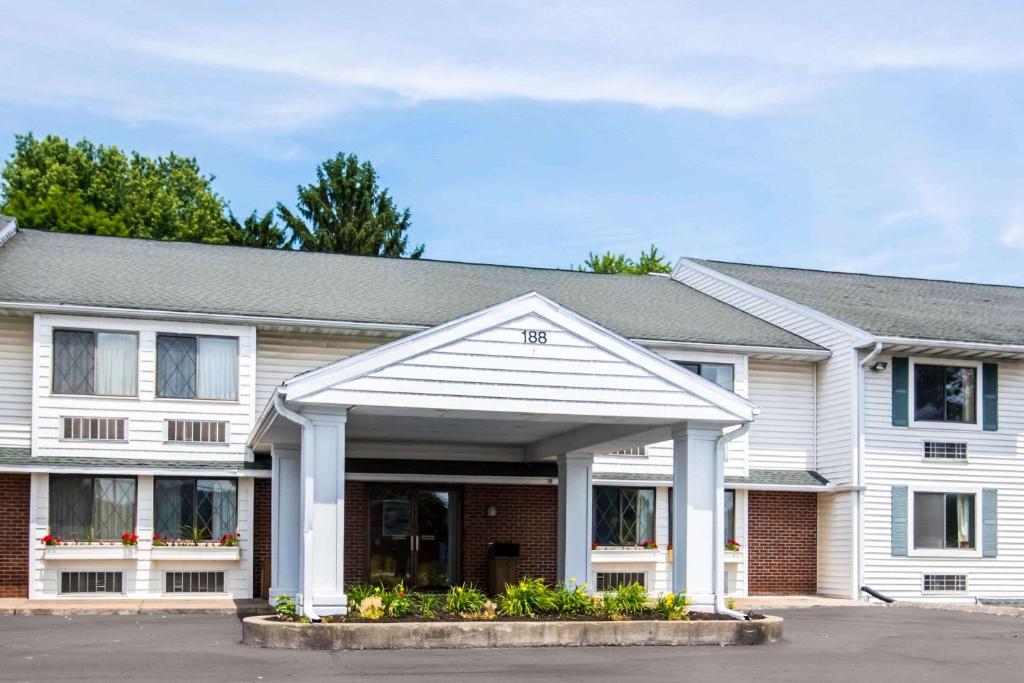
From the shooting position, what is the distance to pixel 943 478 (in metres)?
26.7

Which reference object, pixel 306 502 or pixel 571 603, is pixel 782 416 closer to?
pixel 571 603

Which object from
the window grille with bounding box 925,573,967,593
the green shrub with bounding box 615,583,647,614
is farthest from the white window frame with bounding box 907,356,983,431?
the green shrub with bounding box 615,583,647,614

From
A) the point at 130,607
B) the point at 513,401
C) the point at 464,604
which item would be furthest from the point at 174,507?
the point at 513,401

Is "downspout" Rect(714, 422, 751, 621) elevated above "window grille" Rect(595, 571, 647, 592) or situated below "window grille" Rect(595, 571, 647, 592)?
above

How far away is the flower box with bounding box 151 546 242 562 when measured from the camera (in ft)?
76.5

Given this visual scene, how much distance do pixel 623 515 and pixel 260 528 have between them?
22.8 ft

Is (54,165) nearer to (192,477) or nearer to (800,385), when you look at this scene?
(192,477)

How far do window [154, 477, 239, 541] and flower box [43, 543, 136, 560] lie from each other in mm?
700

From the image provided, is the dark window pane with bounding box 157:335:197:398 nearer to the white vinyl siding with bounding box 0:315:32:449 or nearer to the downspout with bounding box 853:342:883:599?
the white vinyl siding with bounding box 0:315:32:449

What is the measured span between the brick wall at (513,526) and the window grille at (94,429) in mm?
6298

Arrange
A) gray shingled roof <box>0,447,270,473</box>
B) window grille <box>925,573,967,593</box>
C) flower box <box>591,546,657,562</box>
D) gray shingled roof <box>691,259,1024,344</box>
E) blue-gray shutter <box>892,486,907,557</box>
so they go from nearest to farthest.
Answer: gray shingled roof <box>0,447,270,473</box>
flower box <box>591,546,657,562</box>
blue-gray shutter <box>892,486,907,557</box>
window grille <box>925,573,967,593</box>
gray shingled roof <box>691,259,1024,344</box>

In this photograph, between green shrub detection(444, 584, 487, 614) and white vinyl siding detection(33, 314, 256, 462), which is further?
white vinyl siding detection(33, 314, 256, 462)

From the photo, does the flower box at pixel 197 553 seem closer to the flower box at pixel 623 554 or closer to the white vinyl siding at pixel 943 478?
the flower box at pixel 623 554

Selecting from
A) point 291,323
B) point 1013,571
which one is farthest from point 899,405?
point 291,323
